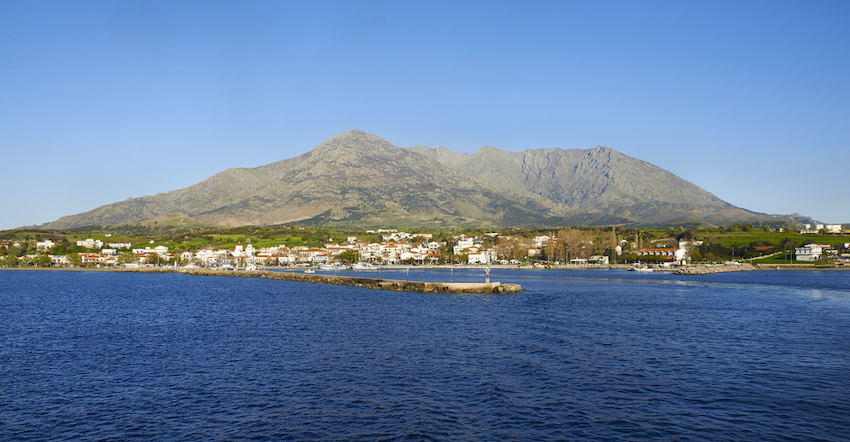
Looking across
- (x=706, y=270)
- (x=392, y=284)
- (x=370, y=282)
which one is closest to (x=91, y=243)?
(x=370, y=282)

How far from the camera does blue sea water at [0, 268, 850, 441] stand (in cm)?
1448

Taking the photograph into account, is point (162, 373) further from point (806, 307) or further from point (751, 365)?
point (806, 307)

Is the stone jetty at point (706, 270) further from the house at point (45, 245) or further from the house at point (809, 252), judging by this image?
the house at point (45, 245)

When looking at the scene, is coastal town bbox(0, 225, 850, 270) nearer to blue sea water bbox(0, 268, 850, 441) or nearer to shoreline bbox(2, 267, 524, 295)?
shoreline bbox(2, 267, 524, 295)

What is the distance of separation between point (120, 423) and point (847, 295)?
5905 centimetres

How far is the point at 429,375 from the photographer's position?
1992cm

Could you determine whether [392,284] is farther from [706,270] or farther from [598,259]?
[598,259]

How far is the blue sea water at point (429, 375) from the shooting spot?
Answer: 14477 millimetres

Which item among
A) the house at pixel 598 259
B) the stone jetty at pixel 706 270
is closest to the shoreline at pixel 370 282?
the stone jetty at pixel 706 270

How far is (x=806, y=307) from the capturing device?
4091 centimetres

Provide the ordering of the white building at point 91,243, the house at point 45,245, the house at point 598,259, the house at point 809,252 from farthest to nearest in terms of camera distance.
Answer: the white building at point 91,243 < the house at point 45,245 < the house at point 598,259 < the house at point 809,252

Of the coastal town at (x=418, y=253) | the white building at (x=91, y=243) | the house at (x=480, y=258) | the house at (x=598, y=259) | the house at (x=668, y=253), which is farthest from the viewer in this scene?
the white building at (x=91, y=243)

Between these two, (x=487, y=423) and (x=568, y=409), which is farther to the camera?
(x=568, y=409)

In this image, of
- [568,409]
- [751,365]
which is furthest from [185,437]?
[751,365]
